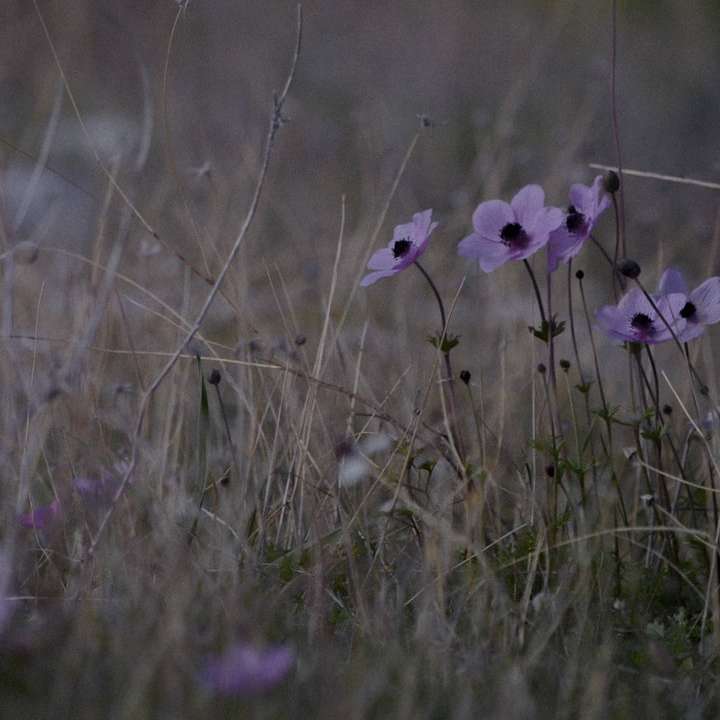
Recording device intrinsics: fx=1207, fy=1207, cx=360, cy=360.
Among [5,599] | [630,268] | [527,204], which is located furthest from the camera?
[527,204]

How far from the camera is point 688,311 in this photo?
1574 mm

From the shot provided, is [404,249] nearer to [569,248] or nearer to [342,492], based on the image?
[569,248]

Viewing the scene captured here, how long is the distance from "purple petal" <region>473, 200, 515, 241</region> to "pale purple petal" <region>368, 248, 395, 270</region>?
0.13m

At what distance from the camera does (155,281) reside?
9.96ft

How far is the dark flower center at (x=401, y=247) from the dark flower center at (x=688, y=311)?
366 mm

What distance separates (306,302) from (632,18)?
154 inches

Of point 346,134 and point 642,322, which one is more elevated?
point 346,134

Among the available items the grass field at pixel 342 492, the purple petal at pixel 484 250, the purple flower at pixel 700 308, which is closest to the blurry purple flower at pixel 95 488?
the grass field at pixel 342 492

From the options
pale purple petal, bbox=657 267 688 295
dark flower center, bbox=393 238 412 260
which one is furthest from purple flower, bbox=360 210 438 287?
pale purple petal, bbox=657 267 688 295

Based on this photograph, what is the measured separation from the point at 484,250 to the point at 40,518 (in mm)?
691

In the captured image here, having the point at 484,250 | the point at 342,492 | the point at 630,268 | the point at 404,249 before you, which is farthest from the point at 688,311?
the point at 342,492

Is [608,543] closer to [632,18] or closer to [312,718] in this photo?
[312,718]

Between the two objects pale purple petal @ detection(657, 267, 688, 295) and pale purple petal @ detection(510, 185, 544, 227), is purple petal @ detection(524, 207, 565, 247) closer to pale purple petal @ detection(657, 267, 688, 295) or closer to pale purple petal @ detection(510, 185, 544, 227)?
pale purple petal @ detection(510, 185, 544, 227)

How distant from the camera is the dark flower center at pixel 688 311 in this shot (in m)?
1.57
